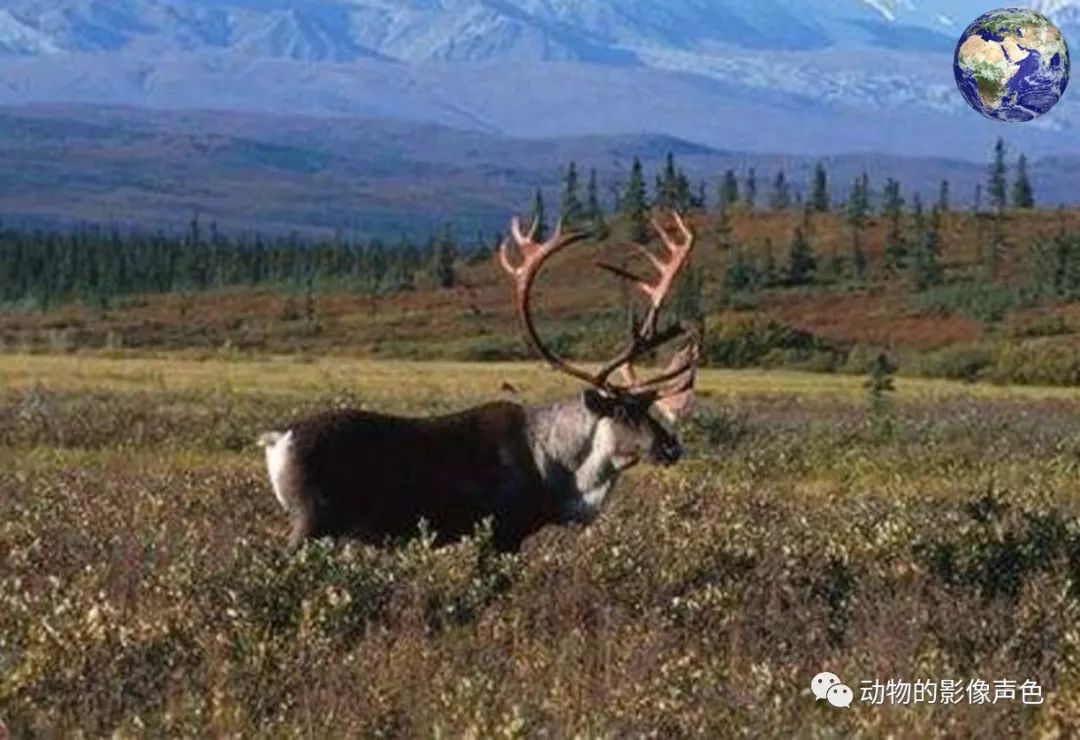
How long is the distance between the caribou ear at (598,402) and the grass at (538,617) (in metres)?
0.68

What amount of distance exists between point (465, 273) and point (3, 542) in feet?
333

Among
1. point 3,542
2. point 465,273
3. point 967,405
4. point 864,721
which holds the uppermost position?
point 864,721

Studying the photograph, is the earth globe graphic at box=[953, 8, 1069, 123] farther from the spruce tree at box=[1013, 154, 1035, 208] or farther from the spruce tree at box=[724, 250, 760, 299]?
the spruce tree at box=[1013, 154, 1035, 208]

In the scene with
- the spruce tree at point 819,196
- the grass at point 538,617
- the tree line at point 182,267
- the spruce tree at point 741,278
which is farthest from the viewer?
the tree line at point 182,267

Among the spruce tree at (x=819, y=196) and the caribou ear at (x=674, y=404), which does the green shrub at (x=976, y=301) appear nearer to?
the spruce tree at (x=819, y=196)

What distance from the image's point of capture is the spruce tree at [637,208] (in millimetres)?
99562

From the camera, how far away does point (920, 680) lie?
8.59m

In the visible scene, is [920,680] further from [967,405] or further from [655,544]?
[967,405]

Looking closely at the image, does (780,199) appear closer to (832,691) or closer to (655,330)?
(655,330)

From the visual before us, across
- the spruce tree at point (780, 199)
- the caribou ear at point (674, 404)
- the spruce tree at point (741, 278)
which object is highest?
the caribou ear at point (674, 404)

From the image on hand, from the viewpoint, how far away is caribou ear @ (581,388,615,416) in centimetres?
1226

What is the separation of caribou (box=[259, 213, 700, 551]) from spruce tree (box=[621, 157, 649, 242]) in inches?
3369

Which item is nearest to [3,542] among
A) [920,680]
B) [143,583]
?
[143,583]

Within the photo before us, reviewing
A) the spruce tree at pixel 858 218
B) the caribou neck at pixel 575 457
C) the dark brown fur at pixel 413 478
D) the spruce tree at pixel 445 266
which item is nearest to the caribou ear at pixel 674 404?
the caribou neck at pixel 575 457
